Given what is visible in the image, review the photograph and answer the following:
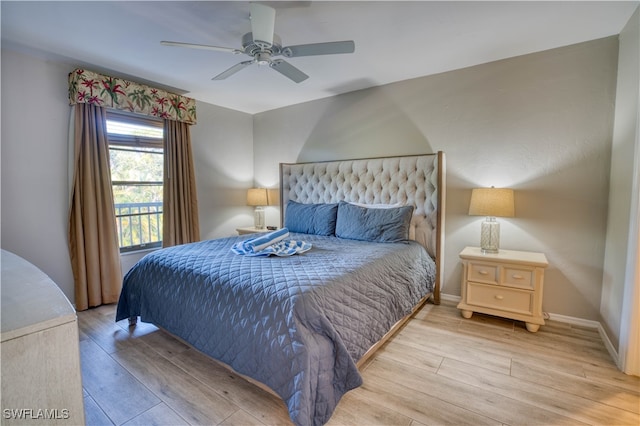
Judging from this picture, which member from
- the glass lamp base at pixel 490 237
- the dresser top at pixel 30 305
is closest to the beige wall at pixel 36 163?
the dresser top at pixel 30 305

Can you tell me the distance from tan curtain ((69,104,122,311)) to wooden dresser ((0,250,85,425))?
2.68 metres

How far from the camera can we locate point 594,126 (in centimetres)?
246

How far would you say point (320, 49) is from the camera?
202 cm

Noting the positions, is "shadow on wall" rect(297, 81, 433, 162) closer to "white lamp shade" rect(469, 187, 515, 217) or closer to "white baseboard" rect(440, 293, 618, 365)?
"white lamp shade" rect(469, 187, 515, 217)

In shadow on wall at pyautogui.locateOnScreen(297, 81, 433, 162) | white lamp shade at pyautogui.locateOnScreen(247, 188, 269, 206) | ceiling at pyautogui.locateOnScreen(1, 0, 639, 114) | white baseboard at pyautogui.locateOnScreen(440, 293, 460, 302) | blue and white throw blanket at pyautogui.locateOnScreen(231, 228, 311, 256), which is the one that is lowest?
white baseboard at pyautogui.locateOnScreen(440, 293, 460, 302)

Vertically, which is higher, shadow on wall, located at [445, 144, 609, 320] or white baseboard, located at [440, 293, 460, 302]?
shadow on wall, located at [445, 144, 609, 320]

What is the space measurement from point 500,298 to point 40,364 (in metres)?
2.98

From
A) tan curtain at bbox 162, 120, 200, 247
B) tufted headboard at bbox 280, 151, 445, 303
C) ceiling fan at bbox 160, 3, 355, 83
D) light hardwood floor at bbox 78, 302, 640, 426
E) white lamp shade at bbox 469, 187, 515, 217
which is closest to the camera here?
light hardwood floor at bbox 78, 302, 640, 426

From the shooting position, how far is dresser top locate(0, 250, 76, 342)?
2.30 ft

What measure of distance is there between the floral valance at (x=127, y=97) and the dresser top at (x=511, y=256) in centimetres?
366

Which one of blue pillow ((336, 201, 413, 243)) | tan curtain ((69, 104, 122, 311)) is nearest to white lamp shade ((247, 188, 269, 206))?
blue pillow ((336, 201, 413, 243))

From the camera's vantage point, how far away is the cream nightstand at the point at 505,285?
2.46 m

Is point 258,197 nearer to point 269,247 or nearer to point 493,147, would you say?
point 269,247

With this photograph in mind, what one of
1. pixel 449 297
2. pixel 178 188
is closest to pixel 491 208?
pixel 449 297
